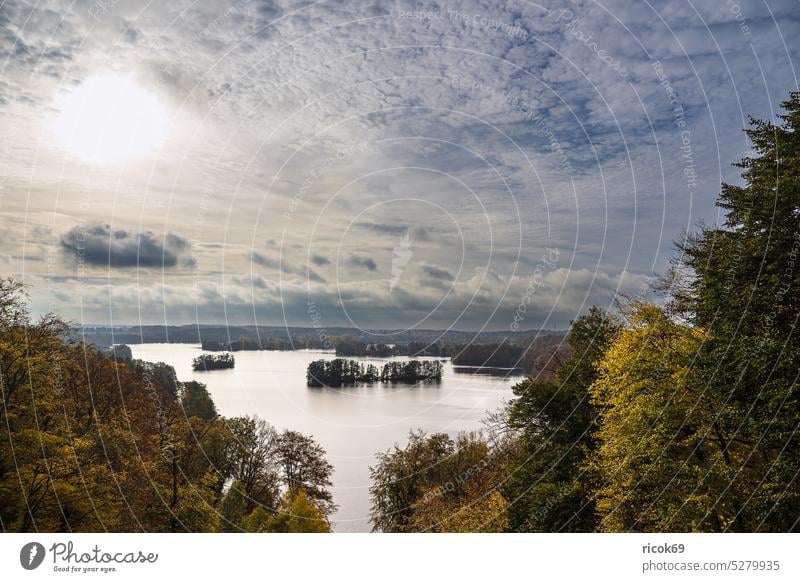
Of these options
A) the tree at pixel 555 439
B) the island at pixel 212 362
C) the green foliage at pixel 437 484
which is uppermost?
the island at pixel 212 362

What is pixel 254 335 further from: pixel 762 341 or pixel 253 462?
pixel 762 341

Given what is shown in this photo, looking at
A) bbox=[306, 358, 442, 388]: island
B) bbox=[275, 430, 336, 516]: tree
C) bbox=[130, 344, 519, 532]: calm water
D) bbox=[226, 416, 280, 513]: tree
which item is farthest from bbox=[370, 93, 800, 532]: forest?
bbox=[306, 358, 442, 388]: island

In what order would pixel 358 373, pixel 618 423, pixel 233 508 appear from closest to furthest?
1. pixel 618 423
2. pixel 233 508
3. pixel 358 373

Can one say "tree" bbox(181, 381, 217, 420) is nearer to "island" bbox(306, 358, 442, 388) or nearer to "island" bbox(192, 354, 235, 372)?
"island" bbox(192, 354, 235, 372)

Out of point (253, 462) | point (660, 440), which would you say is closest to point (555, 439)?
point (660, 440)

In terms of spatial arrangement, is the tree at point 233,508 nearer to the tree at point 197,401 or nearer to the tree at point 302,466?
the tree at point 302,466

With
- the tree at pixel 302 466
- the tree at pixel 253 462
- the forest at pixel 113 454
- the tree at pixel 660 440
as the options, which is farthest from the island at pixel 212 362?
the tree at pixel 660 440

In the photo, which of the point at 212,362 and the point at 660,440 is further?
the point at 212,362

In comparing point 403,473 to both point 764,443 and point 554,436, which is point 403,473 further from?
Answer: point 764,443
